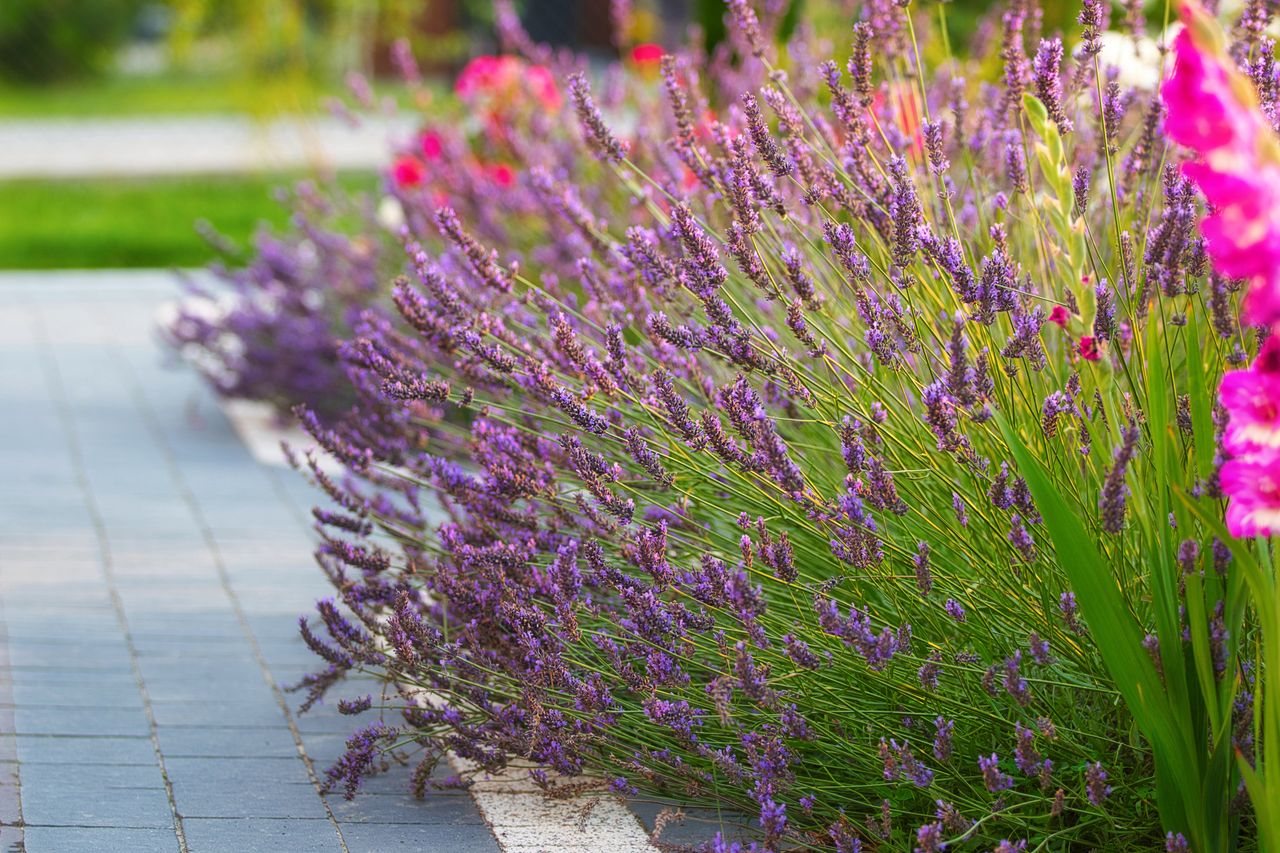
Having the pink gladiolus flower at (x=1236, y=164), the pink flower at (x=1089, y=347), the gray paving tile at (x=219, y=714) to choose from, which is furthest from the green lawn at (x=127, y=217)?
the pink gladiolus flower at (x=1236, y=164)

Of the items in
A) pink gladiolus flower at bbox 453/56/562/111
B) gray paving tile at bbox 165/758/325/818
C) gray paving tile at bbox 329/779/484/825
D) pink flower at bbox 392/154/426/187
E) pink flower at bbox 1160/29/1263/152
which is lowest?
gray paving tile at bbox 165/758/325/818

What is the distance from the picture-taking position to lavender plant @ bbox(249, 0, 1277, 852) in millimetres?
2324

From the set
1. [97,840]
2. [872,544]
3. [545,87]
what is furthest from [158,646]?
[545,87]

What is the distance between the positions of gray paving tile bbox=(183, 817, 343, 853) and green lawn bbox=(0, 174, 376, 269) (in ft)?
23.0

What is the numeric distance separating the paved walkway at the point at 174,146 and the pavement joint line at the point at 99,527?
559cm

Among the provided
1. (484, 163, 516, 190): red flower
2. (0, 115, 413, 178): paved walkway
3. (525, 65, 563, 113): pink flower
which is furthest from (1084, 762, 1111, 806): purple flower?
(0, 115, 413, 178): paved walkway

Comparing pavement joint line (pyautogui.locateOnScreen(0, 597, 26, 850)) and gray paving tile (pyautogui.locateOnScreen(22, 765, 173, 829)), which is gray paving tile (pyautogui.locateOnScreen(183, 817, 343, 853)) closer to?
gray paving tile (pyautogui.locateOnScreen(22, 765, 173, 829))

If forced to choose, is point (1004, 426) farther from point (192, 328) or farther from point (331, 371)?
point (192, 328)

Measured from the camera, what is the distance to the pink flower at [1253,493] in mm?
1879

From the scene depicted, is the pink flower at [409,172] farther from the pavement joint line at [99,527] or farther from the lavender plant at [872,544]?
the lavender plant at [872,544]

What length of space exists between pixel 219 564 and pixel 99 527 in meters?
0.55

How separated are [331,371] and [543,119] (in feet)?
4.00

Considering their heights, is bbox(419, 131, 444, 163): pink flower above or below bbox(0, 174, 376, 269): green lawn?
above

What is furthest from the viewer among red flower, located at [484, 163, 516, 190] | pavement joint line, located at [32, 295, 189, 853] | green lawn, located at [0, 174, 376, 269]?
green lawn, located at [0, 174, 376, 269]
